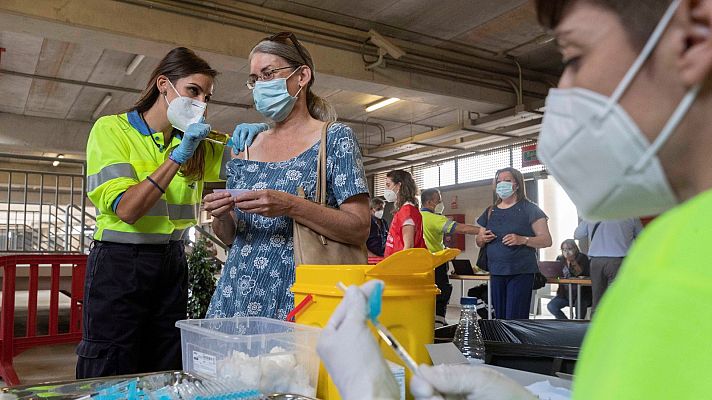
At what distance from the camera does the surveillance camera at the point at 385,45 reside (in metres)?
6.30

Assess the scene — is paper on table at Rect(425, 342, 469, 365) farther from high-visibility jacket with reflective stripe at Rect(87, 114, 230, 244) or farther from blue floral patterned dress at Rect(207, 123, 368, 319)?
high-visibility jacket with reflective stripe at Rect(87, 114, 230, 244)

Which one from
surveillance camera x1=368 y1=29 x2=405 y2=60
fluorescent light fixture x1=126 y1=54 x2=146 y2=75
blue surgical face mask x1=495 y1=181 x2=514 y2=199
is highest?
fluorescent light fixture x1=126 y1=54 x2=146 y2=75

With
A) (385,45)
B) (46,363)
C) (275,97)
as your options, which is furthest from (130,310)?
(385,45)

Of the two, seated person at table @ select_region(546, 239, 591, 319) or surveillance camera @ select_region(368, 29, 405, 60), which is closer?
surveillance camera @ select_region(368, 29, 405, 60)

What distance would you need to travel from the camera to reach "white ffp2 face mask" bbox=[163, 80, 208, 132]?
1.93 m

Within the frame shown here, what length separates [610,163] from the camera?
1.83ft

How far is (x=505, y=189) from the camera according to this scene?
14.1 feet

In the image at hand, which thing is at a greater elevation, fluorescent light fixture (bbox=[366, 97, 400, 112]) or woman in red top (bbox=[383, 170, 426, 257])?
fluorescent light fixture (bbox=[366, 97, 400, 112])

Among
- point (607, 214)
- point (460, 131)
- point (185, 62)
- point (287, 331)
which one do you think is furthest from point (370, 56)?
point (607, 214)

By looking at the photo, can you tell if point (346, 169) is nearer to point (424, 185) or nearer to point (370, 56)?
point (370, 56)

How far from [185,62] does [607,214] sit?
171 centimetres

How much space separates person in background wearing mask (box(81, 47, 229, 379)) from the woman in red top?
2591mm

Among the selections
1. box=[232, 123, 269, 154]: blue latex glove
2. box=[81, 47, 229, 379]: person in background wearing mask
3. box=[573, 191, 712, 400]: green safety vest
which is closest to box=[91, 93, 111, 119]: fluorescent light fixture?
box=[81, 47, 229, 379]: person in background wearing mask

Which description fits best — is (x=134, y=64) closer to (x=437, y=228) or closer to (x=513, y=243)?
(x=437, y=228)
